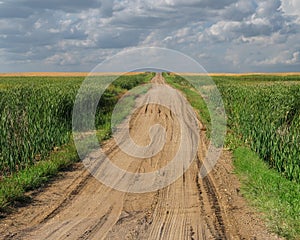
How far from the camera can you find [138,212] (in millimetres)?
8219

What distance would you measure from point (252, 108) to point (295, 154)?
6826 millimetres

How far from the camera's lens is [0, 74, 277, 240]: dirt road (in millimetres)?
7129

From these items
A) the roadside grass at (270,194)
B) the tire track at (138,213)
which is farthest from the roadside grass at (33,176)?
Answer: the roadside grass at (270,194)

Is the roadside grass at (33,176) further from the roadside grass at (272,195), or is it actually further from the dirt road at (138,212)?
the roadside grass at (272,195)

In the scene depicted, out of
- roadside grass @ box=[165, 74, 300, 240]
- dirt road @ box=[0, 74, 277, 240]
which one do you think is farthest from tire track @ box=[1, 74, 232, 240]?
roadside grass @ box=[165, 74, 300, 240]

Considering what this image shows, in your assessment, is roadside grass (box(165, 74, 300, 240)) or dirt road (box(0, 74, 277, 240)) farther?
roadside grass (box(165, 74, 300, 240))

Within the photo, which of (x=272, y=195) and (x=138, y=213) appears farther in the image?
(x=272, y=195)

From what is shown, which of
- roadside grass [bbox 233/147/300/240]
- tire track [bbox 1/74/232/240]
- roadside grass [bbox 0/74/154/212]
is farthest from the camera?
roadside grass [bbox 0/74/154/212]

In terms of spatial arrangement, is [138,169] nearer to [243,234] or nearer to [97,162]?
[97,162]

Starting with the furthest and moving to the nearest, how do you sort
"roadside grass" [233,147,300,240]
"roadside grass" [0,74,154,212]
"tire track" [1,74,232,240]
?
"roadside grass" [0,74,154,212], "roadside grass" [233,147,300,240], "tire track" [1,74,232,240]

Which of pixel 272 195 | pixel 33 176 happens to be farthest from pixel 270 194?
pixel 33 176

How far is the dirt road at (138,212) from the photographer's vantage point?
7129 millimetres

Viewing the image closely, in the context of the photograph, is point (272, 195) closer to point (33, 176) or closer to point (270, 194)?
point (270, 194)

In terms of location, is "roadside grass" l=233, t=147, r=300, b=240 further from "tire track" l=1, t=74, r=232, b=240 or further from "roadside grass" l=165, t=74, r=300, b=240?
"tire track" l=1, t=74, r=232, b=240
